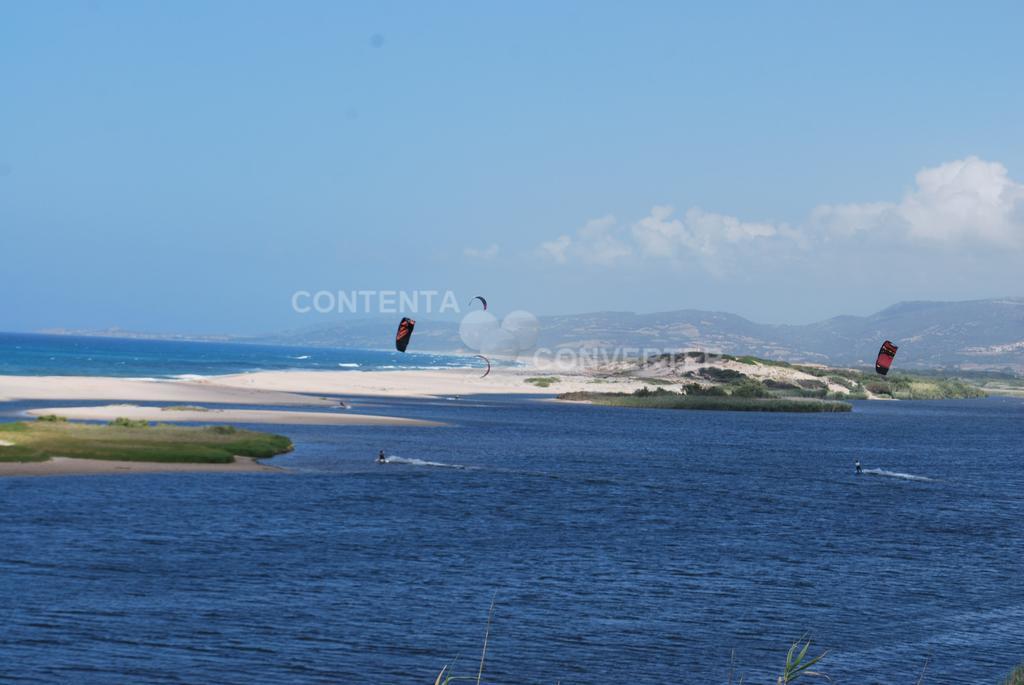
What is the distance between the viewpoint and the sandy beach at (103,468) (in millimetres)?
48294

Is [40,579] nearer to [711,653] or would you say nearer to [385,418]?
[711,653]

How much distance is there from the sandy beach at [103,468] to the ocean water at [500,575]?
1524 mm

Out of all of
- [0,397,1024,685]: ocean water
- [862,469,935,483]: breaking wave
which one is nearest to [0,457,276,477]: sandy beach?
[0,397,1024,685]: ocean water

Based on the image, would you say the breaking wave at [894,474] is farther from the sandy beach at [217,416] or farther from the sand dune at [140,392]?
the sand dune at [140,392]

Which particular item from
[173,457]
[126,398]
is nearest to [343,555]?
[173,457]

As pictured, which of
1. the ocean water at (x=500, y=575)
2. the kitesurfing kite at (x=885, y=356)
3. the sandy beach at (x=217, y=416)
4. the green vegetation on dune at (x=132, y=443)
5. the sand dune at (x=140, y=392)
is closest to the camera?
the ocean water at (x=500, y=575)

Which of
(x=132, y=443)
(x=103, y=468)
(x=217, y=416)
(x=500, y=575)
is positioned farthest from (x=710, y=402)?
(x=500, y=575)

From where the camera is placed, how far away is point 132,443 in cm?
5669

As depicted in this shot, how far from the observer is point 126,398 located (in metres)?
103

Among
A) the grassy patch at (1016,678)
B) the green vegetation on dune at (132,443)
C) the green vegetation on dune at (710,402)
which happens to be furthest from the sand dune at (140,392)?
the grassy patch at (1016,678)

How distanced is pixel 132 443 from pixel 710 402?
9778cm

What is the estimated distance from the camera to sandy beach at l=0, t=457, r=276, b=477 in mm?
48294

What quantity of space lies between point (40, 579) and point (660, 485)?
112 feet

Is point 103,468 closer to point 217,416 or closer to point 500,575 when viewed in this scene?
point 500,575
